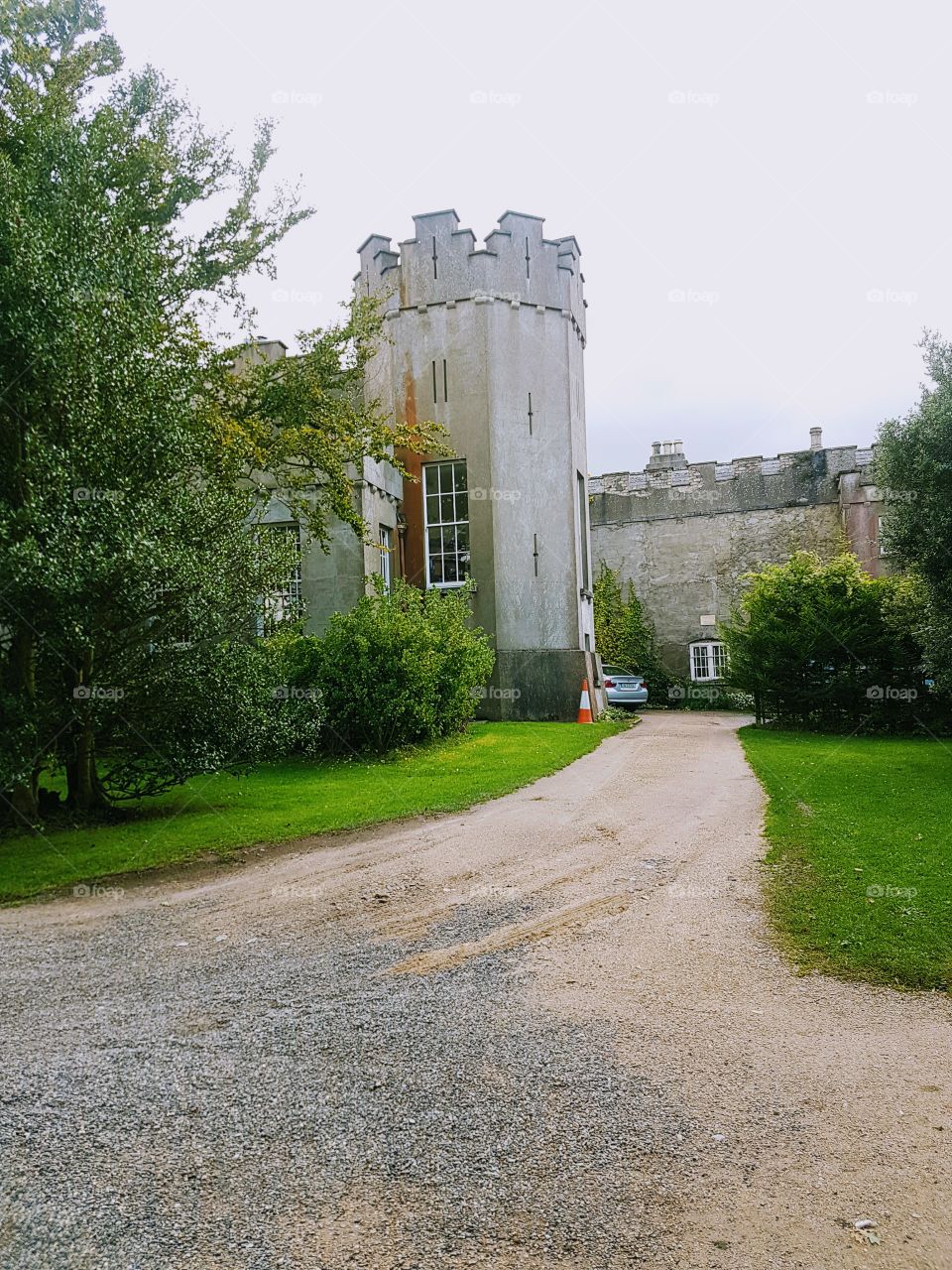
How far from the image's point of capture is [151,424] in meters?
9.45

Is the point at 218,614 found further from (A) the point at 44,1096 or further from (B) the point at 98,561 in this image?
(A) the point at 44,1096

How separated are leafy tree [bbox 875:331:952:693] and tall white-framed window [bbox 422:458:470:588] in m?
10.3

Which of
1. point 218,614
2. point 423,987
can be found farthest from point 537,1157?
point 218,614

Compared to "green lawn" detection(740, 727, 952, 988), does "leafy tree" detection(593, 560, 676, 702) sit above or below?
above

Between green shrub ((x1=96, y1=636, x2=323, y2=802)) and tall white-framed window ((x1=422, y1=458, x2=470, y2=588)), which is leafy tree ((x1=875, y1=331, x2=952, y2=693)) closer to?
tall white-framed window ((x1=422, y1=458, x2=470, y2=588))

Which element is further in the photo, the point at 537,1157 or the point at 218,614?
the point at 218,614

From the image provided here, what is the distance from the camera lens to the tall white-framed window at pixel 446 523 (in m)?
22.4

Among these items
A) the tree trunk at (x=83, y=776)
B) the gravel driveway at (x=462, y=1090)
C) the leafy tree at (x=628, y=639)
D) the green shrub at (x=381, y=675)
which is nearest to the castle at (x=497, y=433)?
the green shrub at (x=381, y=675)

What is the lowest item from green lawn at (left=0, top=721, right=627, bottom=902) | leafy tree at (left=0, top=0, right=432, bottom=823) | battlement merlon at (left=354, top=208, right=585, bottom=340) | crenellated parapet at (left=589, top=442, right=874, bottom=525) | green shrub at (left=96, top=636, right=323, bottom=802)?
green lawn at (left=0, top=721, right=627, bottom=902)

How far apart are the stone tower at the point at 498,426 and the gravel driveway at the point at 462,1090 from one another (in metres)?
15.2

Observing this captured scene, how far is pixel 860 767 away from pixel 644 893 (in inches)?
312

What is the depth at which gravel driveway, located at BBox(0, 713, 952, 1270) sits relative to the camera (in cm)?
289

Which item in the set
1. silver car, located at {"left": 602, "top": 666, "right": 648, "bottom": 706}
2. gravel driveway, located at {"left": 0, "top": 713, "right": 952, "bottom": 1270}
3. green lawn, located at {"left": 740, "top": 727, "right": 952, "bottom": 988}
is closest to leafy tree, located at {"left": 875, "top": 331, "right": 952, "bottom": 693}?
green lawn, located at {"left": 740, "top": 727, "right": 952, "bottom": 988}

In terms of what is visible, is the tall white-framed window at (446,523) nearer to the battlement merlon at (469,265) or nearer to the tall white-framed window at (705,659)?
the battlement merlon at (469,265)
